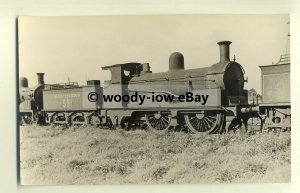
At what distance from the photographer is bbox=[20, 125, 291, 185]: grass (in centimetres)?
174

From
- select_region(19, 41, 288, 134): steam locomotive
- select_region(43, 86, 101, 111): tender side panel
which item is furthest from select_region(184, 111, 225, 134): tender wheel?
select_region(43, 86, 101, 111): tender side panel

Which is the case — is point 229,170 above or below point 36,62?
below

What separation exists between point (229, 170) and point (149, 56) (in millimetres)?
612

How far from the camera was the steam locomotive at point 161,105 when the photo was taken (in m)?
1.74

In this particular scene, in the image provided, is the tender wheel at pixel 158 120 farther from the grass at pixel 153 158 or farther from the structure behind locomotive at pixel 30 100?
the structure behind locomotive at pixel 30 100

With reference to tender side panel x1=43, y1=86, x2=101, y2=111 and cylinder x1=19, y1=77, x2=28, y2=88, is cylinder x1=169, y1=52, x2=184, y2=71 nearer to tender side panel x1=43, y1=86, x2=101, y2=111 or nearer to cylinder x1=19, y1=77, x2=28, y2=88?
tender side panel x1=43, y1=86, x2=101, y2=111

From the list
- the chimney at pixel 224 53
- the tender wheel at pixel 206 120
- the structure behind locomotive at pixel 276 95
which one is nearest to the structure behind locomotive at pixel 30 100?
the tender wheel at pixel 206 120

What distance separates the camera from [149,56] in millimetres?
1732

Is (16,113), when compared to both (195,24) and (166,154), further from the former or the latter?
(195,24)

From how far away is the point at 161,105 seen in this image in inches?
68.8

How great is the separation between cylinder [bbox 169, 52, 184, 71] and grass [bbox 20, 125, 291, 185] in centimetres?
29

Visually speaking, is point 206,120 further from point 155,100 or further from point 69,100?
point 69,100

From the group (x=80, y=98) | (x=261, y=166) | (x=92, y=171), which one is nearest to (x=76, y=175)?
(x=92, y=171)

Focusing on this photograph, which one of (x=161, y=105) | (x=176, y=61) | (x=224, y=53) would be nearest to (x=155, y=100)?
(x=161, y=105)
